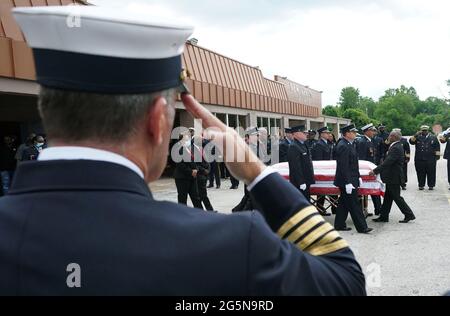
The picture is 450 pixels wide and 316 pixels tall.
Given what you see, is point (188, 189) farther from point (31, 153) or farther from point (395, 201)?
point (31, 153)

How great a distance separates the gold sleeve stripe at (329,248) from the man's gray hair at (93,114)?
0.57 metres

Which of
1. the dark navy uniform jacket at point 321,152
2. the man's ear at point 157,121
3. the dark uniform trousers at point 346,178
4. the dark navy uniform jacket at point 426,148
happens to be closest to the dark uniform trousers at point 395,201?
the dark uniform trousers at point 346,178

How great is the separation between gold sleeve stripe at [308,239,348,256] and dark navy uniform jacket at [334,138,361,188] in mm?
6387

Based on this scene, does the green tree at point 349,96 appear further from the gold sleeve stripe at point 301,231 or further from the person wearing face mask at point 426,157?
the gold sleeve stripe at point 301,231

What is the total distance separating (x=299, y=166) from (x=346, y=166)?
86 cm

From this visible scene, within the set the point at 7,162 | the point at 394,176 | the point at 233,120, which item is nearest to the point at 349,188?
the point at 394,176

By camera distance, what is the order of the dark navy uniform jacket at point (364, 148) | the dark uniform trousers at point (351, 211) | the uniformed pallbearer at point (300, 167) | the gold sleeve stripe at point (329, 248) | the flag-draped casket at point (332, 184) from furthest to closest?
the dark navy uniform jacket at point (364, 148)
the flag-draped casket at point (332, 184)
the uniformed pallbearer at point (300, 167)
the dark uniform trousers at point (351, 211)
the gold sleeve stripe at point (329, 248)

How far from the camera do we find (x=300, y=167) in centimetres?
784

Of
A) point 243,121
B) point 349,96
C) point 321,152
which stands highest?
point 349,96

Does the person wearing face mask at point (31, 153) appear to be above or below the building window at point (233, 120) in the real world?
below

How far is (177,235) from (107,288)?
18 centimetres

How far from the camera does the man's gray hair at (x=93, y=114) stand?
39.1 inches
